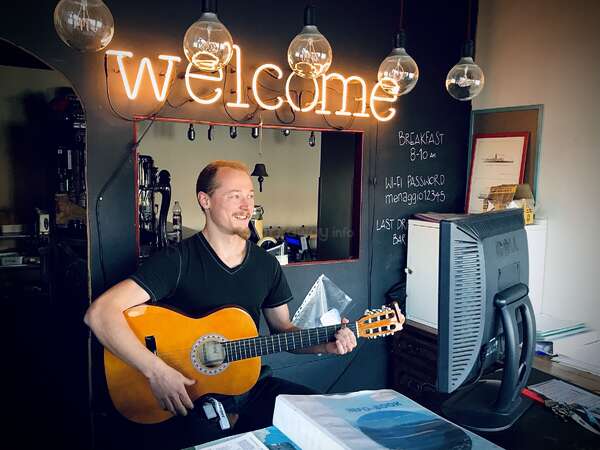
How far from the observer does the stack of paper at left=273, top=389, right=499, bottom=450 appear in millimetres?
1030

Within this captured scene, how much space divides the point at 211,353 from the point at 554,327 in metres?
2.14

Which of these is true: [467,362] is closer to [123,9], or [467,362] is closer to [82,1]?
[82,1]

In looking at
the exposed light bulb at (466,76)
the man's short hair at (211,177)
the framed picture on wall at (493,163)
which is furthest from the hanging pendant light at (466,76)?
the man's short hair at (211,177)

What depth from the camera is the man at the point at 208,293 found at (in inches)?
83.5

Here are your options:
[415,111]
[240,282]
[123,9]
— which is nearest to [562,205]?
[415,111]

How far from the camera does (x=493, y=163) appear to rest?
387 cm

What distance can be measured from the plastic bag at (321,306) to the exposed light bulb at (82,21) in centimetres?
210

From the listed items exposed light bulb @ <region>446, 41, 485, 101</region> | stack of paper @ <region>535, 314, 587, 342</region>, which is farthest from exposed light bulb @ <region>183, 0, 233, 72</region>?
stack of paper @ <region>535, 314, 587, 342</region>

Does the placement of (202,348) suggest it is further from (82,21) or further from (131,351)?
(82,21)

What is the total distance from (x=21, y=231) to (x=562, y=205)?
544cm

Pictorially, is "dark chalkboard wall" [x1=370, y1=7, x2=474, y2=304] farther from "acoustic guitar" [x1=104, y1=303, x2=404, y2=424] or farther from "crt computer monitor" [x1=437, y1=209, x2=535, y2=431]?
"crt computer monitor" [x1=437, y1=209, x2=535, y2=431]

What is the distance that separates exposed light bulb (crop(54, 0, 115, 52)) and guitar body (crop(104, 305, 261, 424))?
1.15 metres

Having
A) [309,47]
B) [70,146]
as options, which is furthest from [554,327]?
[70,146]

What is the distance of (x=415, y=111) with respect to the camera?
382 centimetres
